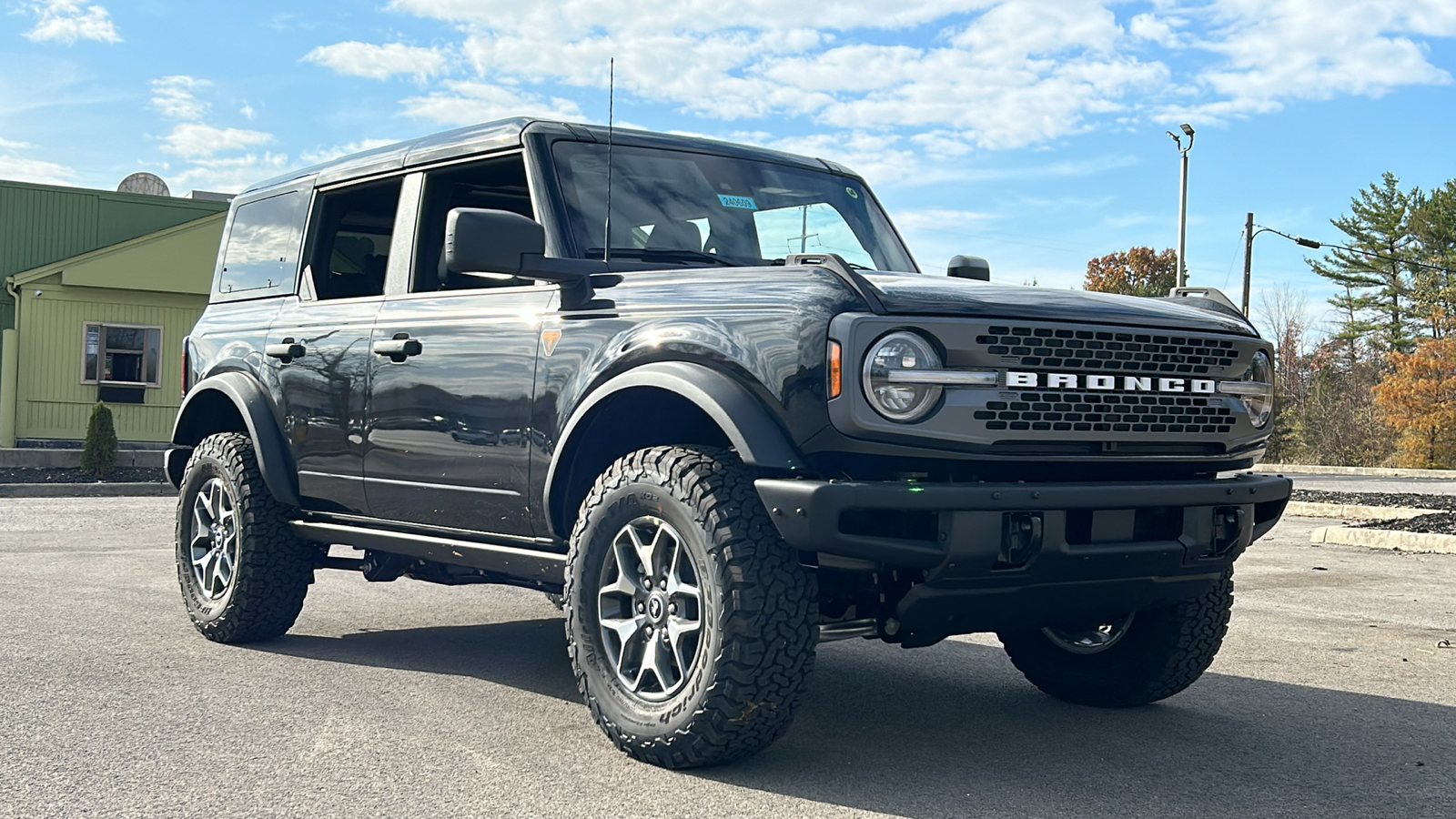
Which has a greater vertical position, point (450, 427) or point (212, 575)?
point (450, 427)

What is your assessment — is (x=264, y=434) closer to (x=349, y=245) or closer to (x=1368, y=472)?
(x=349, y=245)

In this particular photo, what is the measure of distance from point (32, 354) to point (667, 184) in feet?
85.6

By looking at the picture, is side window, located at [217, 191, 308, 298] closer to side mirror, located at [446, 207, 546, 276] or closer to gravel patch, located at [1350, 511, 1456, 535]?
side mirror, located at [446, 207, 546, 276]

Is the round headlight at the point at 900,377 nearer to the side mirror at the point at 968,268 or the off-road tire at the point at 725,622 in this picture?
the off-road tire at the point at 725,622

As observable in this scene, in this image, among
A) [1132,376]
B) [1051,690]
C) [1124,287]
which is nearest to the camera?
[1132,376]

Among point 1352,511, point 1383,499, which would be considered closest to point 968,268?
point 1352,511

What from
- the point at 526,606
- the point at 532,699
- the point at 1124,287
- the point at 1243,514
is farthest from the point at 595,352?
the point at 1124,287

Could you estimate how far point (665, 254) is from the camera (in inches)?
200

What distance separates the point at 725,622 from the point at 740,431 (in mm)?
544

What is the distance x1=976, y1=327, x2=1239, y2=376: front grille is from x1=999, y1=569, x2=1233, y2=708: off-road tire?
0.85 meters

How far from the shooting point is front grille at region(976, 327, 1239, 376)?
159 inches

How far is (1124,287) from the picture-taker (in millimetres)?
63812

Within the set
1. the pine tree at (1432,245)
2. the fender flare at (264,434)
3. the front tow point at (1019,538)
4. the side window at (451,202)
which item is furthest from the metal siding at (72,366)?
the pine tree at (1432,245)

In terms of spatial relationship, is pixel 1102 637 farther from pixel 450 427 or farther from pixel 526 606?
pixel 526 606
